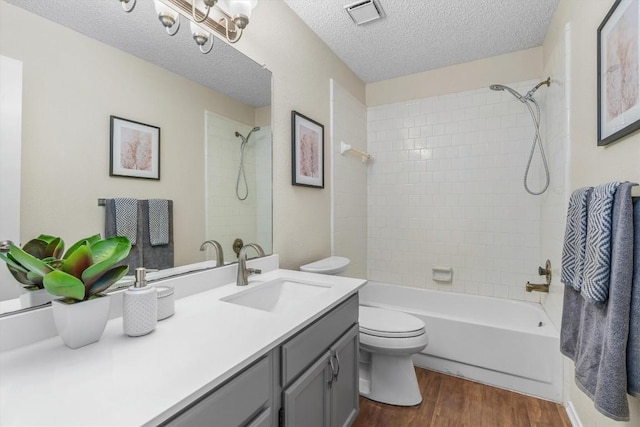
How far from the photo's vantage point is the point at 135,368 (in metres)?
0.69

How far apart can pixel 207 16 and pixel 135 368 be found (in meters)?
1.38

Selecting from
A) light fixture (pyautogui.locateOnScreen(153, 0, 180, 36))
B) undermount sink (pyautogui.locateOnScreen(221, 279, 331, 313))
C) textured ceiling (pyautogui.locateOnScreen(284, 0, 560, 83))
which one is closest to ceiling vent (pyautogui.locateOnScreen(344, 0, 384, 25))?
textured ceiling (pyautogui.locateOnScreen(284, 0, 560, 83))

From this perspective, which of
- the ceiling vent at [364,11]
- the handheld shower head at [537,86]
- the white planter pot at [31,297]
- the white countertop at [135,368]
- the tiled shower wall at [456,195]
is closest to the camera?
the white countertop at [135,368]

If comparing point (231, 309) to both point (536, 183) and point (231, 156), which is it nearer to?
point (231, 156)

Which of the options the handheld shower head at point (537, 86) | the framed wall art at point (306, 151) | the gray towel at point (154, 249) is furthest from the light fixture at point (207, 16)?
the handheld shower head at point (537, 86)

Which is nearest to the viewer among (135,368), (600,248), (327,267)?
(135,368)

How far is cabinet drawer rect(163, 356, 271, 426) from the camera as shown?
0.64 meters

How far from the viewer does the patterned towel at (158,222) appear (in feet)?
A: 3.87

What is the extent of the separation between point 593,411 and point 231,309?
168cm

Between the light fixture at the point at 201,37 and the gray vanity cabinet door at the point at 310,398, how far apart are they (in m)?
1.45

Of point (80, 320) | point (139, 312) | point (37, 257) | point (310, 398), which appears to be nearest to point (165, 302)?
point (139, 312)

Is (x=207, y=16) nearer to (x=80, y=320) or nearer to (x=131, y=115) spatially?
(x=131, y=115)

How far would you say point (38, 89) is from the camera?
2.89ft

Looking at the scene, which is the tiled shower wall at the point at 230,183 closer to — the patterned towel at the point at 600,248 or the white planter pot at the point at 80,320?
the white planter pot at the point at 80,320
